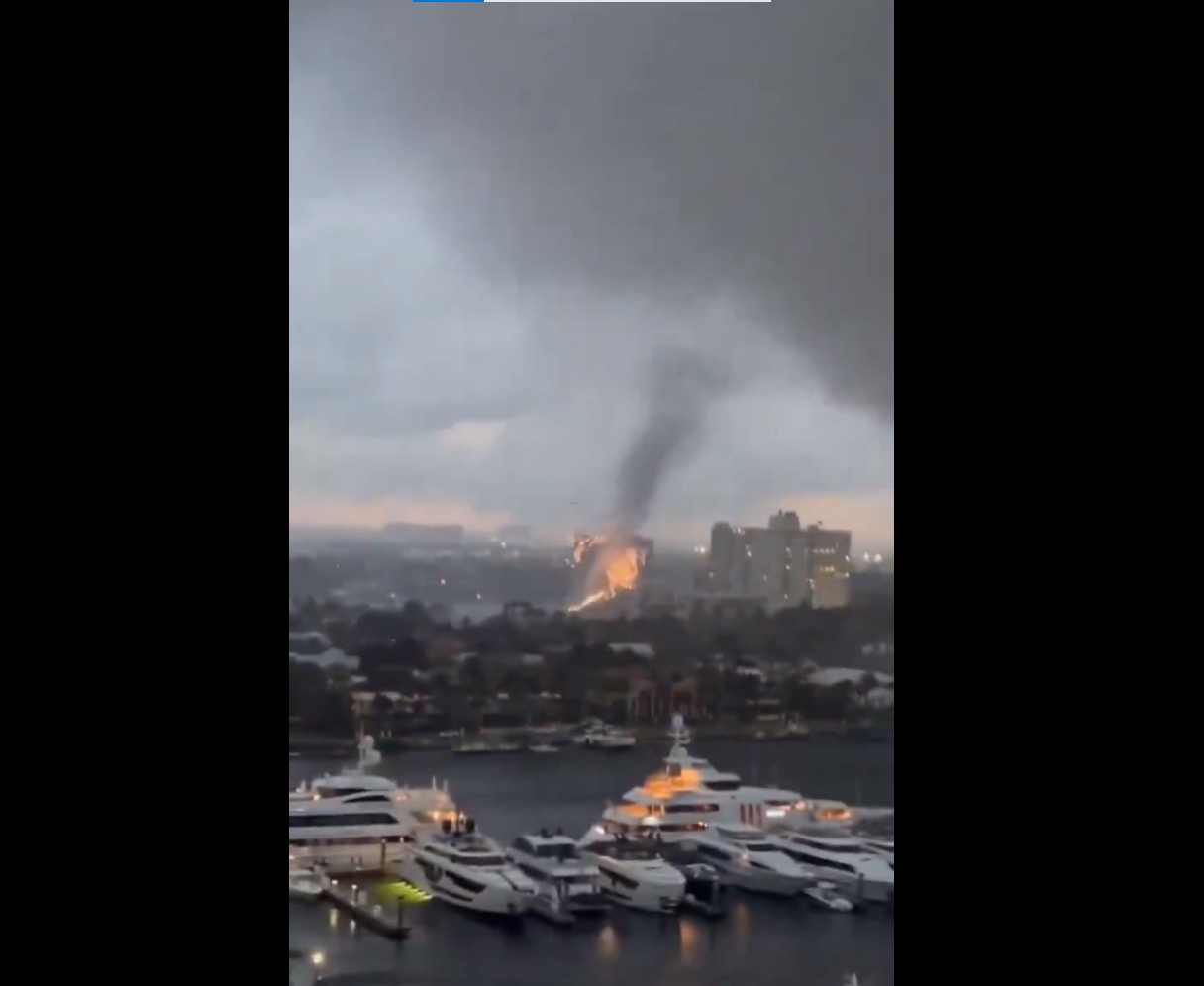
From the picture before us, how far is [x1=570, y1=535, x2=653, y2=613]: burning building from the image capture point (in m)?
2.39

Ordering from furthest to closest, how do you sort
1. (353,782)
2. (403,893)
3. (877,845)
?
(403,893)
(353,782)
(877,845)

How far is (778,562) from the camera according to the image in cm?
235

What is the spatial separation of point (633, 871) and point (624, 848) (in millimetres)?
59

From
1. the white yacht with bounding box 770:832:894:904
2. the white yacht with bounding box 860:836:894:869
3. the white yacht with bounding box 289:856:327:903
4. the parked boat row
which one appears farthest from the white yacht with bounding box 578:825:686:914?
the white yacht with bounding box 289:856:327:903

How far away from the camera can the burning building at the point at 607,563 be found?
239cm

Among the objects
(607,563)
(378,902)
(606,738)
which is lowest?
(378,902)

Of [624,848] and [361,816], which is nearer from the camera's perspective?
[361,816]

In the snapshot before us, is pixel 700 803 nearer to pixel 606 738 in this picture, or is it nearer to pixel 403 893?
pixel 606 738

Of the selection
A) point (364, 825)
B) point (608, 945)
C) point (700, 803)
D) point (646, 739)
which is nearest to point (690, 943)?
point (608, 945)

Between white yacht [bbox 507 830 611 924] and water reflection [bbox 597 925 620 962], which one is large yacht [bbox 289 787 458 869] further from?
water reflection [bbox 597 925 620 962]
